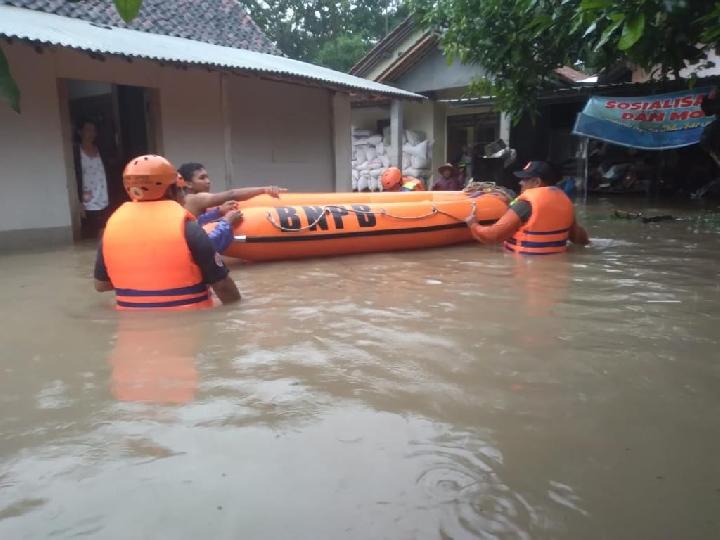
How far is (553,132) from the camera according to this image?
13.5 metres

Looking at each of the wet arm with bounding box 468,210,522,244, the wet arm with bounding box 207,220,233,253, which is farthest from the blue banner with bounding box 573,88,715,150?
the wet arm with bounding box 207,220,233,253

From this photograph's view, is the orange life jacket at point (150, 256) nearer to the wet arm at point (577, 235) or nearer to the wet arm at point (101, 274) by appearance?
the wet arm at point (101, 274)

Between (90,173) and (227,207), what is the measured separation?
102 inches

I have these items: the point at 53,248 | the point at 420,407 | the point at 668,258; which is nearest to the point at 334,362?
the point at 420,407

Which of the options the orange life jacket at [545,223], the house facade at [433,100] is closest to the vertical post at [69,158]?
the orange life jacket at [545,223]

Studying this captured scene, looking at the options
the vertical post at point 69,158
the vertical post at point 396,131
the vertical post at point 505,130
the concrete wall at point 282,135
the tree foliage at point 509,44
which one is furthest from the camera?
the vertical post at point 505,130

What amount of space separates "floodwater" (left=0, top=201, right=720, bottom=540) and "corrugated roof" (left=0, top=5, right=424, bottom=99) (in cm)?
267

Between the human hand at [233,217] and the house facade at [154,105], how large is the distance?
1.99 m

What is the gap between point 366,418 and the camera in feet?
6.84

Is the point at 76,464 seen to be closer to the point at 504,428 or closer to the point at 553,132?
the point at 504,428

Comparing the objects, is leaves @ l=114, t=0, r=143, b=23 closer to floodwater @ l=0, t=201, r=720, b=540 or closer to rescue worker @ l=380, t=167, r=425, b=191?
floodwater @ l=0, t=201, r=720, b=540

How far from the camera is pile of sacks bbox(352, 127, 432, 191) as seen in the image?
559 inches

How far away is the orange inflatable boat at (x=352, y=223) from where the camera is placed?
17.0 feet

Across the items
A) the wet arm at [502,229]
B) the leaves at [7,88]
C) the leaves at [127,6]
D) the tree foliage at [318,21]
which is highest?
the tree foliage at [318,21]
